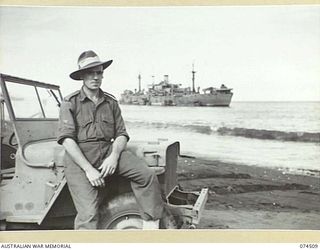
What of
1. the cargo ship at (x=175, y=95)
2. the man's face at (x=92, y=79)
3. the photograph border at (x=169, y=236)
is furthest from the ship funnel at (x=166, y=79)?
the photograph border at (x=169, y=236)

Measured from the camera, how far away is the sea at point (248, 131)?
0.81 metres

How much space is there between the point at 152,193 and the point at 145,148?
0.24 ft

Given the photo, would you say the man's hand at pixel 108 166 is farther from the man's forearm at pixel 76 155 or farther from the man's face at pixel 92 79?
the man's face at pixel 92 79

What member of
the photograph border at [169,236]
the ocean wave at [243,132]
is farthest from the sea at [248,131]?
the photograph border at [169,236]

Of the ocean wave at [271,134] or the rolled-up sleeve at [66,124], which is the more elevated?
the rolled-up sleeve at [66,124]

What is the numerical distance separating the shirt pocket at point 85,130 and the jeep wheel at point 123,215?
11 cm

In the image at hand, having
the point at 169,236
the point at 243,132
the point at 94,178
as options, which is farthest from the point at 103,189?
the point at 243,132

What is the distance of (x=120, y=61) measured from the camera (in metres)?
0.82

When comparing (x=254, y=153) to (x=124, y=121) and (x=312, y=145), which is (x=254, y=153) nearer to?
(x=312, y=145)

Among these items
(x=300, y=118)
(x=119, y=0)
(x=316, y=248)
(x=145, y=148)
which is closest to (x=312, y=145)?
(x=300, y=118)

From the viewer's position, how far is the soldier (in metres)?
0.77

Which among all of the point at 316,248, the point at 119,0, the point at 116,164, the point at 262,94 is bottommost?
the point at 316,248

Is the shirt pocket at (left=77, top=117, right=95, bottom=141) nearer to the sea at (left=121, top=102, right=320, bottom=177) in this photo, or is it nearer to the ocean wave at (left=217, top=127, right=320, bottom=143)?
the sea at (left=121, top=102, right=320, bottom=177)

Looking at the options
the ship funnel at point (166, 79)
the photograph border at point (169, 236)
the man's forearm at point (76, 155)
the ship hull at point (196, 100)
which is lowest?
the photograph border at point (169, 236)
